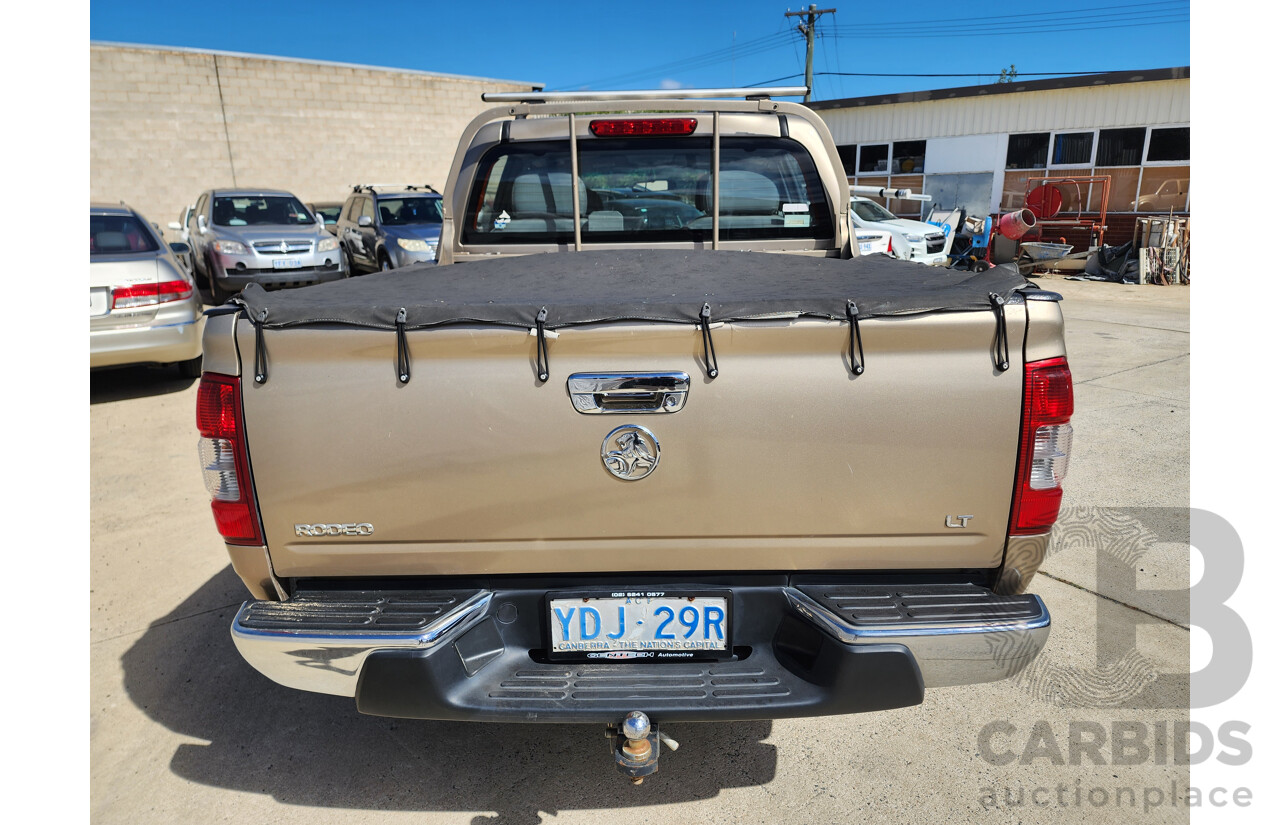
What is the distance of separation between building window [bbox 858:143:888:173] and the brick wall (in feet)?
35.8

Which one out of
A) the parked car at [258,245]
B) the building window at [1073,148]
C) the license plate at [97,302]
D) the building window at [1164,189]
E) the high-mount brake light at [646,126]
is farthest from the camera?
the building window at [1073,148]

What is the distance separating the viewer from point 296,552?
6.63ft

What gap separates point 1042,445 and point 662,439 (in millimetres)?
962

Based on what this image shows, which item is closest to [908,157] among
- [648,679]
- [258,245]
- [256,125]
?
[258,245]

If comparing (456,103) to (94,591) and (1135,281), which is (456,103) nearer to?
(1135,281)

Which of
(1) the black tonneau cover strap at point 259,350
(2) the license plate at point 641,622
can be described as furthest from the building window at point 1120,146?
(1) the black tonneau cover strap at point 259,350

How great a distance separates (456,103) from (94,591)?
22024 mm

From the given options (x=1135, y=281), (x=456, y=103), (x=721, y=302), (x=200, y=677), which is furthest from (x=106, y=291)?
(x=456, y=103)

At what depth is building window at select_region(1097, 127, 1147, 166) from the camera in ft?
56.9

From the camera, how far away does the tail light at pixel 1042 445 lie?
73.8 inches

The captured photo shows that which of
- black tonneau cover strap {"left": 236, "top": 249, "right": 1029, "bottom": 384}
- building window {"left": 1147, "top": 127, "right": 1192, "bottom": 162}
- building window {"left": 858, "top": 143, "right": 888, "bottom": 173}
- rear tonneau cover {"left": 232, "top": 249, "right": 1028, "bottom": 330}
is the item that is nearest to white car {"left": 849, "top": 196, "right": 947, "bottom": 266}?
building window {"left": 1147, "top": 127, "right": 1192, "bottom": 162}

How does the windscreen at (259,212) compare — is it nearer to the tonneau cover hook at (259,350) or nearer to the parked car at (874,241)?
the parked car at (874,241)

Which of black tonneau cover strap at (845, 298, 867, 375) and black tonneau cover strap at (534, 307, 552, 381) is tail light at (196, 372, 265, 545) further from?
black tonneau cover strap at (845, 298, 867, 375)

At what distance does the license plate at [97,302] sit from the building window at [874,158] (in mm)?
20016
